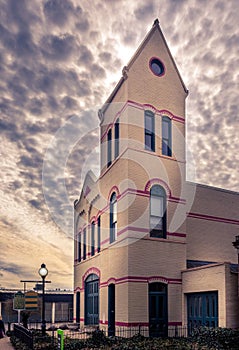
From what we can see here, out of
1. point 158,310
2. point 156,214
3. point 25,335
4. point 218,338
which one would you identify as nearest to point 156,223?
point 156,214

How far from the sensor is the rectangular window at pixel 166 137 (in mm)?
26786

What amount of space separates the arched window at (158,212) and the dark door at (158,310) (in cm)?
292

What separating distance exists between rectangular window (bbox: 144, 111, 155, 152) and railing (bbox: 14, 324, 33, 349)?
39.5ft

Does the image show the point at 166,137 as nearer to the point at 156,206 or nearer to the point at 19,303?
the point at 156,206

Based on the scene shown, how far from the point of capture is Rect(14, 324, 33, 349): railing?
64.2ft

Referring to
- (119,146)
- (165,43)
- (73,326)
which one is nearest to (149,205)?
(119,146)

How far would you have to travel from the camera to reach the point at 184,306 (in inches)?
957

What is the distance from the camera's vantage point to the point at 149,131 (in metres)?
26.3

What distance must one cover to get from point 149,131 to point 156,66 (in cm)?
435

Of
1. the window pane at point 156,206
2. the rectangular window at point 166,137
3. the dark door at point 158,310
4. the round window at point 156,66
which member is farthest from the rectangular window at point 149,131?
the dark door at point 158,310

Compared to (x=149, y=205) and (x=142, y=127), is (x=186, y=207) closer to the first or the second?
(x=149, y=205)

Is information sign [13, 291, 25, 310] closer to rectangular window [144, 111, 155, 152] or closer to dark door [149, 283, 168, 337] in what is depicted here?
dark door [149, 283, 168, 337]

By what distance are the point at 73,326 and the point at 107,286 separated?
805cm

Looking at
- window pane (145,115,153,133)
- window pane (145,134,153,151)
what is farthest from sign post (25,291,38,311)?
window pane (145,115,153,133)
